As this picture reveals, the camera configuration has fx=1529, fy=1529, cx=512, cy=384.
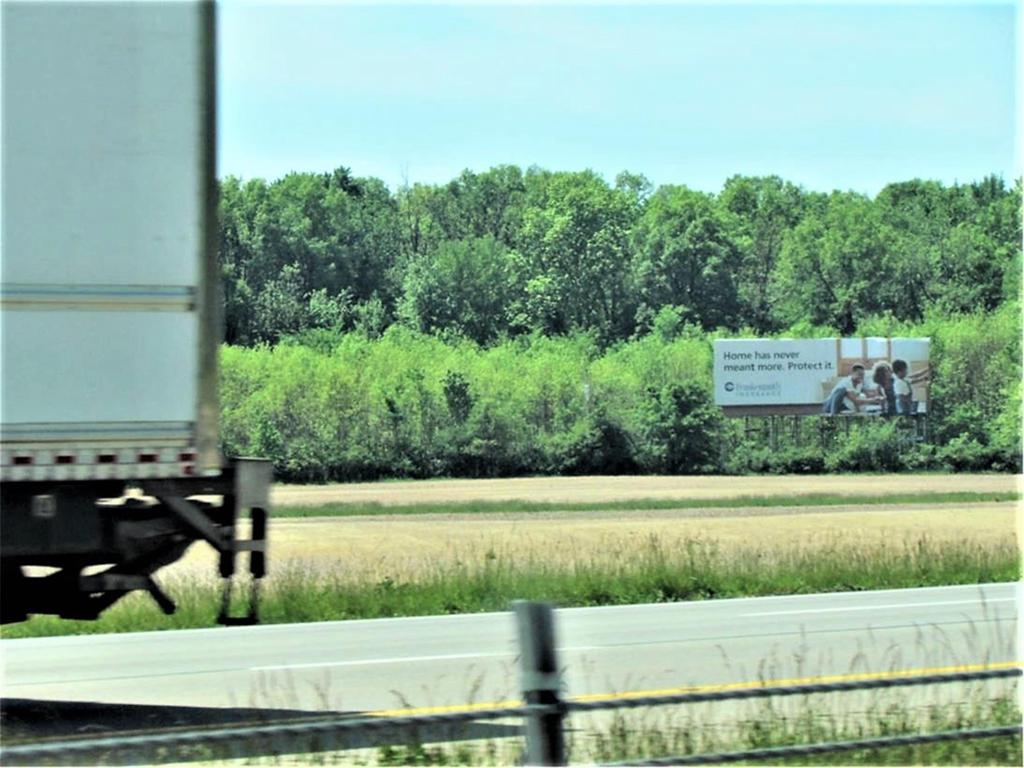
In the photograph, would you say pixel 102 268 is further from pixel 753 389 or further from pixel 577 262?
pixel 577 262

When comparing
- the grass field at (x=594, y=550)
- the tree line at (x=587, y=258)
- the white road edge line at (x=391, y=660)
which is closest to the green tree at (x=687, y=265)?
the tree line at (x=587, y=258)

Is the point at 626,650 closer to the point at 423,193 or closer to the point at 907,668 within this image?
the point at 907,668

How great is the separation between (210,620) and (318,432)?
45669 mm

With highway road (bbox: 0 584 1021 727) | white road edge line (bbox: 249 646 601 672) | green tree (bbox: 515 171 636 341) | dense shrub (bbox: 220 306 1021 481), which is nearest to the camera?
highway road (bbox: 0 584 1021 727)

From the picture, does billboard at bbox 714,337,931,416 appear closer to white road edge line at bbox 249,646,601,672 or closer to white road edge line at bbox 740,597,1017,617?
white road edge line at bbox 740,597,1017,617

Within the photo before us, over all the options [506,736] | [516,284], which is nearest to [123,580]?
[506,736]

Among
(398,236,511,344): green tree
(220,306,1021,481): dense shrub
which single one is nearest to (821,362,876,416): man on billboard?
(220,306,1021,481): dense shrub

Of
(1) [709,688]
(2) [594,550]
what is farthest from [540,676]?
(2) [594,550]

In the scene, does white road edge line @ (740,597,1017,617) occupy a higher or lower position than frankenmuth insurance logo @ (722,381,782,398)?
lower

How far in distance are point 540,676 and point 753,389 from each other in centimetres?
6081

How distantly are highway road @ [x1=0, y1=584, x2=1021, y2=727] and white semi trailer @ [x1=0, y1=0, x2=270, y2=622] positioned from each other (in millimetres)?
1677

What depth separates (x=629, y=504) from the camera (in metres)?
43.9

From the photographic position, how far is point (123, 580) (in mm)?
9328

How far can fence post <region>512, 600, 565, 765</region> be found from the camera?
14.7 feet
